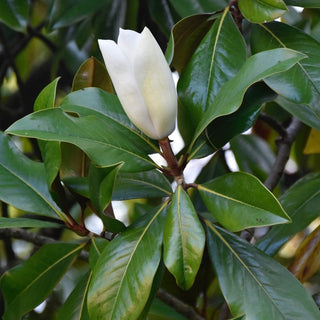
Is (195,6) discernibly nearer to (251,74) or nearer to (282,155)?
(282,155)

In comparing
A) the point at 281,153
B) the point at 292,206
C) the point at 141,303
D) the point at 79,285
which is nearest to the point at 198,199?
the point at 281,153

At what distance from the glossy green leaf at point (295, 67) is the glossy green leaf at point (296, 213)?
167 millimetres

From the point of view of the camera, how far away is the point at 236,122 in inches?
31.5

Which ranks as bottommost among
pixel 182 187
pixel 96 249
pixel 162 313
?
pixel 162 313

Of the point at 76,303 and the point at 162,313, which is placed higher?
the point at 76,303

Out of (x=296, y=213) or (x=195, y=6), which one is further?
(x=195, y=6)

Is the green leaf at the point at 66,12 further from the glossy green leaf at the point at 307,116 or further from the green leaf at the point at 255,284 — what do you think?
the green leaf at the point at 255,284

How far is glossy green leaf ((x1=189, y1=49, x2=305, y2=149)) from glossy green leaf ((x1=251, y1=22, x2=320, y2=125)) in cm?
8

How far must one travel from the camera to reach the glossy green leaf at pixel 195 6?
1117 mm

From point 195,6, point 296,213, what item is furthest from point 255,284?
point 195,6

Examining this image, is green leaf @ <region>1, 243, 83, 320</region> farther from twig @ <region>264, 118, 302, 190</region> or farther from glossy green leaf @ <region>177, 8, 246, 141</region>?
twig @ <region>264, 118, 302, 190</region>

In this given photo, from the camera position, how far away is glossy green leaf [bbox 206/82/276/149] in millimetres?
793

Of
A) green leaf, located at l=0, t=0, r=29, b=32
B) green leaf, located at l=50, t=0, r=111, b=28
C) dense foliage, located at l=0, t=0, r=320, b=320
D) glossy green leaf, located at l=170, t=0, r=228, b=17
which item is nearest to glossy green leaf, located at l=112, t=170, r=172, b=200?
dense foliage, located at l=0, t=0, r=320, b=320

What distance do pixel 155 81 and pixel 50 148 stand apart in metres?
0.18
